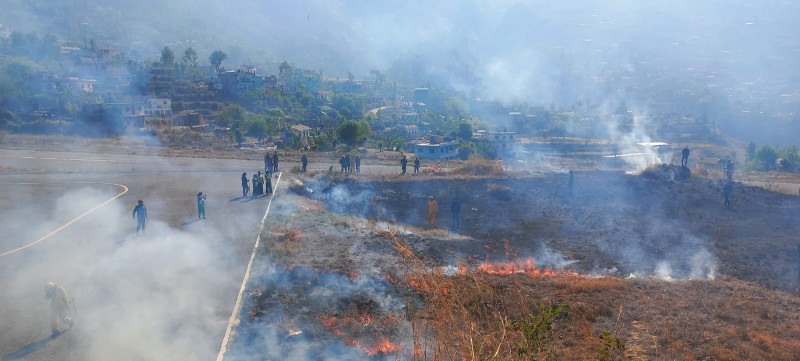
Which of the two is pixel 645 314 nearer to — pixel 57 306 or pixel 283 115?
pixel 57 306

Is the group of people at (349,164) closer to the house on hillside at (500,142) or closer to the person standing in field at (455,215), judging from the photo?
the person standing in field at (455,215)

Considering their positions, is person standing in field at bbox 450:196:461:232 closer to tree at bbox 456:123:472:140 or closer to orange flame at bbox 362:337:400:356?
orange flame at bbox 362:337:400:356

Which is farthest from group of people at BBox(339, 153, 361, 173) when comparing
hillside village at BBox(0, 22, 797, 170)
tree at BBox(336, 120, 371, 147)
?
tree at BBox(336, 120, 371, 147)

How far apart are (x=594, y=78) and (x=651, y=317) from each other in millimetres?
116425

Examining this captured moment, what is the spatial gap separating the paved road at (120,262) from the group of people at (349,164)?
4.73 meters

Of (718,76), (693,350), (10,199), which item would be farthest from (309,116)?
(718,76)

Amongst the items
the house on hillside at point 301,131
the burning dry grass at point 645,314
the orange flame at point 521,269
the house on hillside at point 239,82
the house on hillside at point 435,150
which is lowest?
the orange flame at point 521,269

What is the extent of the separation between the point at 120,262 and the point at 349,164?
14095 mm

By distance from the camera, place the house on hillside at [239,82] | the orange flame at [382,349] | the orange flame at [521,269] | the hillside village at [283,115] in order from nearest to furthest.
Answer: the orange flame at [382,349] < the orange flame at [521,269] < the hillside village at [283,115] < the house on hillside at [239,82]

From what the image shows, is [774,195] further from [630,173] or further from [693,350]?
[693,350]

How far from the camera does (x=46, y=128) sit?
35406 millimetres

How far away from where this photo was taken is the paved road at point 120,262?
26.8 ft

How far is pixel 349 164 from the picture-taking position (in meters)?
25.2

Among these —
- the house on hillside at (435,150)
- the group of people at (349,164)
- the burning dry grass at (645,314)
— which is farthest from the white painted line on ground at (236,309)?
the house on hillside at (435,150)
